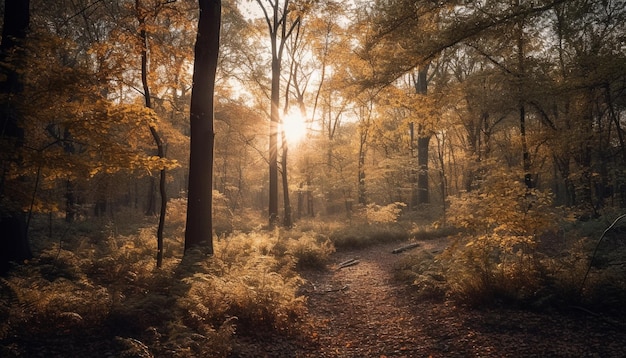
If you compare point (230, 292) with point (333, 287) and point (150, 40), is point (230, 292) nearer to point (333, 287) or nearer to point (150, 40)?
point (333, 287)

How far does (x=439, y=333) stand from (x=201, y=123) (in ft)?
21.2

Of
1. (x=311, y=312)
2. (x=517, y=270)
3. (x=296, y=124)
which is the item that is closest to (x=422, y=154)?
(x=296, y=124)

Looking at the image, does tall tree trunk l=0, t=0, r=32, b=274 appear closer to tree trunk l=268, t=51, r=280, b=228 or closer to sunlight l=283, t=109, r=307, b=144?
tree trunk l=268, t=51, r=280, b=228

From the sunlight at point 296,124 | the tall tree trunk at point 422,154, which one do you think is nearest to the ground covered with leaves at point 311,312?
the sunlight at point 296,124

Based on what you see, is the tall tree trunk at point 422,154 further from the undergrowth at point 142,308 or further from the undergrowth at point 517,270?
the undergrowth at point 142,308

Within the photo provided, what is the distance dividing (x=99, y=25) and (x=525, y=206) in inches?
664

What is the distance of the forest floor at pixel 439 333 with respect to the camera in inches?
179

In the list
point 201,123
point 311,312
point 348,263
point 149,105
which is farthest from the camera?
point 348,263

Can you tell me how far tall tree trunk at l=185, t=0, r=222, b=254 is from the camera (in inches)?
311

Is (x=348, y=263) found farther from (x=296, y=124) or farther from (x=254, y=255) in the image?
(x=296, y=124)

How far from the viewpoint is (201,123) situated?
7945 mm

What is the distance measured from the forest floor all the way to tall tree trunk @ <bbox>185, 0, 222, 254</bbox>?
10.7 feet

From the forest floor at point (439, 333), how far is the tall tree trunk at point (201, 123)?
326 cm

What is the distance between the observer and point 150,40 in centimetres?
804
